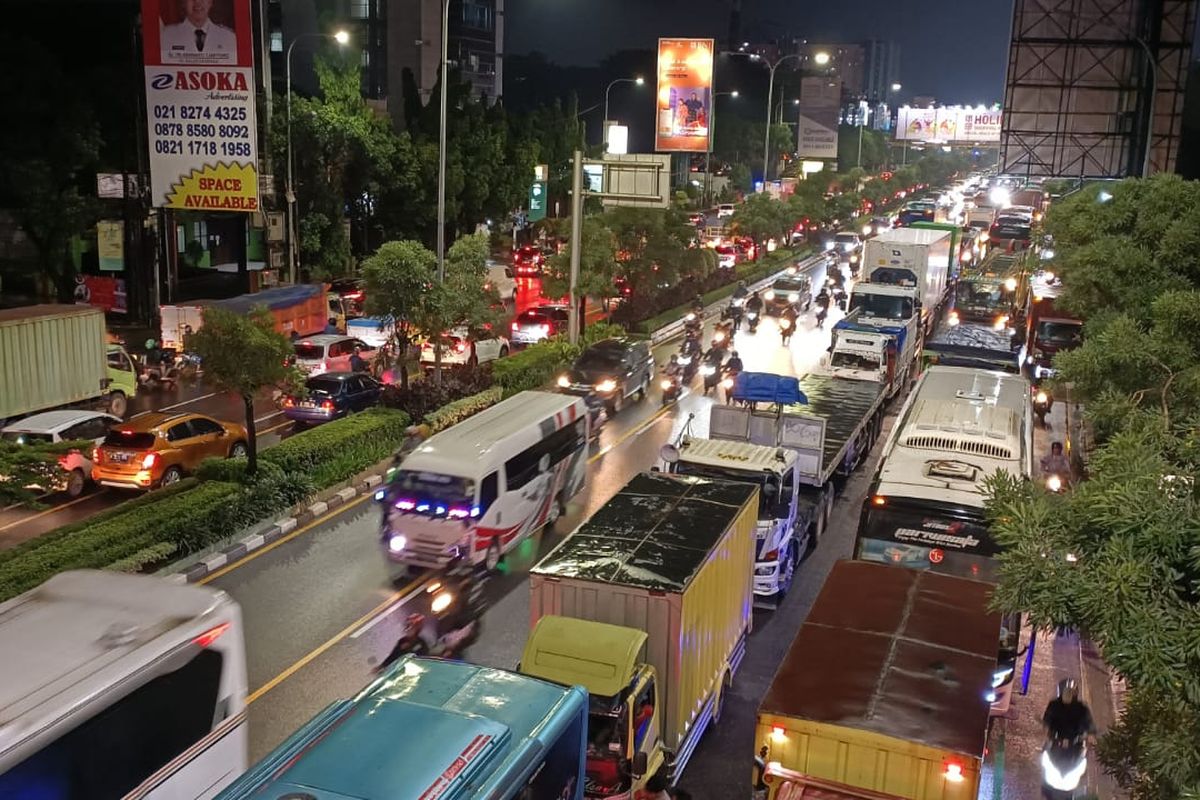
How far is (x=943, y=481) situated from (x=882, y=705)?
6.10 meters

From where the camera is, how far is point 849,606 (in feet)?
40.4

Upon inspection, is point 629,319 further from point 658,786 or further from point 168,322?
point 658,786

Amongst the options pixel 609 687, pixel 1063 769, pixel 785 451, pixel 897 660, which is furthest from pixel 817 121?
pixel 609 687

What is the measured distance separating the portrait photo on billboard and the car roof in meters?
7.09

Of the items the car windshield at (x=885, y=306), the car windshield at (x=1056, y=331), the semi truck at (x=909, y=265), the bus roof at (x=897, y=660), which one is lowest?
the bus roof at (x=897, y=660)

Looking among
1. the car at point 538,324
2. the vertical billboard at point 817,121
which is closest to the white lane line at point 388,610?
the car at point 538,324

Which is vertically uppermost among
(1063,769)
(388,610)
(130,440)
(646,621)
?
(646,621)

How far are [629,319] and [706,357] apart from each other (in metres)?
8.62

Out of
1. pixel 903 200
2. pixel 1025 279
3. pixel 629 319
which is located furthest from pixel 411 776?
pixel 903 200

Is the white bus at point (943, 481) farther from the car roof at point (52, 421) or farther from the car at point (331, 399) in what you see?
the car roof at point (52, 421)

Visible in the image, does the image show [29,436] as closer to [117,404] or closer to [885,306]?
[117,404]

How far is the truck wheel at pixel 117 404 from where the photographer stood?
27672mm

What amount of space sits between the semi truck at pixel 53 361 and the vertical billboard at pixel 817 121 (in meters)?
63.0

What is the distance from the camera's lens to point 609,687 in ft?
34.0
